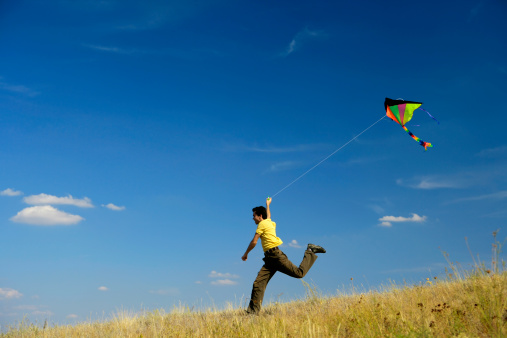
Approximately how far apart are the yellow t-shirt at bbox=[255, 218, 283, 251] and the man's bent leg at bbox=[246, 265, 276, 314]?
1.85 ft

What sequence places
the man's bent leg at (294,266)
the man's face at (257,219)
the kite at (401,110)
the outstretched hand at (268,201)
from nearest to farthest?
the man's bent leg at (294,266), the man's face at (257,219), the outstretched hand at (268,201), the kite at (401,110)

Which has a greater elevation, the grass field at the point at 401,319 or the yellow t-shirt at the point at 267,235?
the yellow t-shirt at the point at 267,235

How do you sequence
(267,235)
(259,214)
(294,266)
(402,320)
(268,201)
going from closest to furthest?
(402,320) → (267,235) → (294,266) → (259,214) → (268,201)

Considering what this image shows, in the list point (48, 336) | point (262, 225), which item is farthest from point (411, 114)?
point (48, 336)

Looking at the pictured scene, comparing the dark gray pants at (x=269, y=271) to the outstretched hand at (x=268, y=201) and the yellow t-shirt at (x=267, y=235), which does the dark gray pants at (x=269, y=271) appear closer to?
Result: the yellow t-shirt at (x=267, y=235)

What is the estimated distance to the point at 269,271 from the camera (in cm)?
924

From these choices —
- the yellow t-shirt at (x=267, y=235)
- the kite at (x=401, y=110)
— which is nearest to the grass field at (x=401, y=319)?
the yellow t-shirt at (x=267, y=235)

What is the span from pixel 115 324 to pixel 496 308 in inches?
328

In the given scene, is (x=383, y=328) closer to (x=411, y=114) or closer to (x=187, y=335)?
(x=187, y=335)

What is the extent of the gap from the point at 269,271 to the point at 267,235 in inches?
33.4

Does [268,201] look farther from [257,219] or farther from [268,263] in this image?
[268,263]

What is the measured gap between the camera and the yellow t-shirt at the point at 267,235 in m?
9.09

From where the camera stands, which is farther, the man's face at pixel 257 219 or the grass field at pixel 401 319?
the man's face at pixel 257 219

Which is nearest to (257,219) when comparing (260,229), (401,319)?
(260,229)
